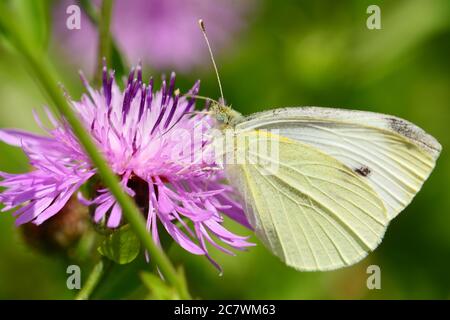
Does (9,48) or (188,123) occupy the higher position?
(9,48)

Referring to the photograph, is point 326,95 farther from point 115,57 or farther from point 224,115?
point 115,57

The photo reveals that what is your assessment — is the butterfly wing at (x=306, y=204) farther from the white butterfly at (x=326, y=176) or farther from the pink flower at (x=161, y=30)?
the pink flower at (x=161, y=30)

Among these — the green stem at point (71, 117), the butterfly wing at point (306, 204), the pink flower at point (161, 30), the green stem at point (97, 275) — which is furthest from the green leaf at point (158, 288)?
the pink flower at point (161, 30)

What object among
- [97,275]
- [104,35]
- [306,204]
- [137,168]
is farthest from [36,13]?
[306,204]

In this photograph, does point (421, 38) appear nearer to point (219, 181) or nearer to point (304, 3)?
point (304, 3)

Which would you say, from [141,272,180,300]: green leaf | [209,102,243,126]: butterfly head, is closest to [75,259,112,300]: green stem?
[141,272,180,300]: green leaf
